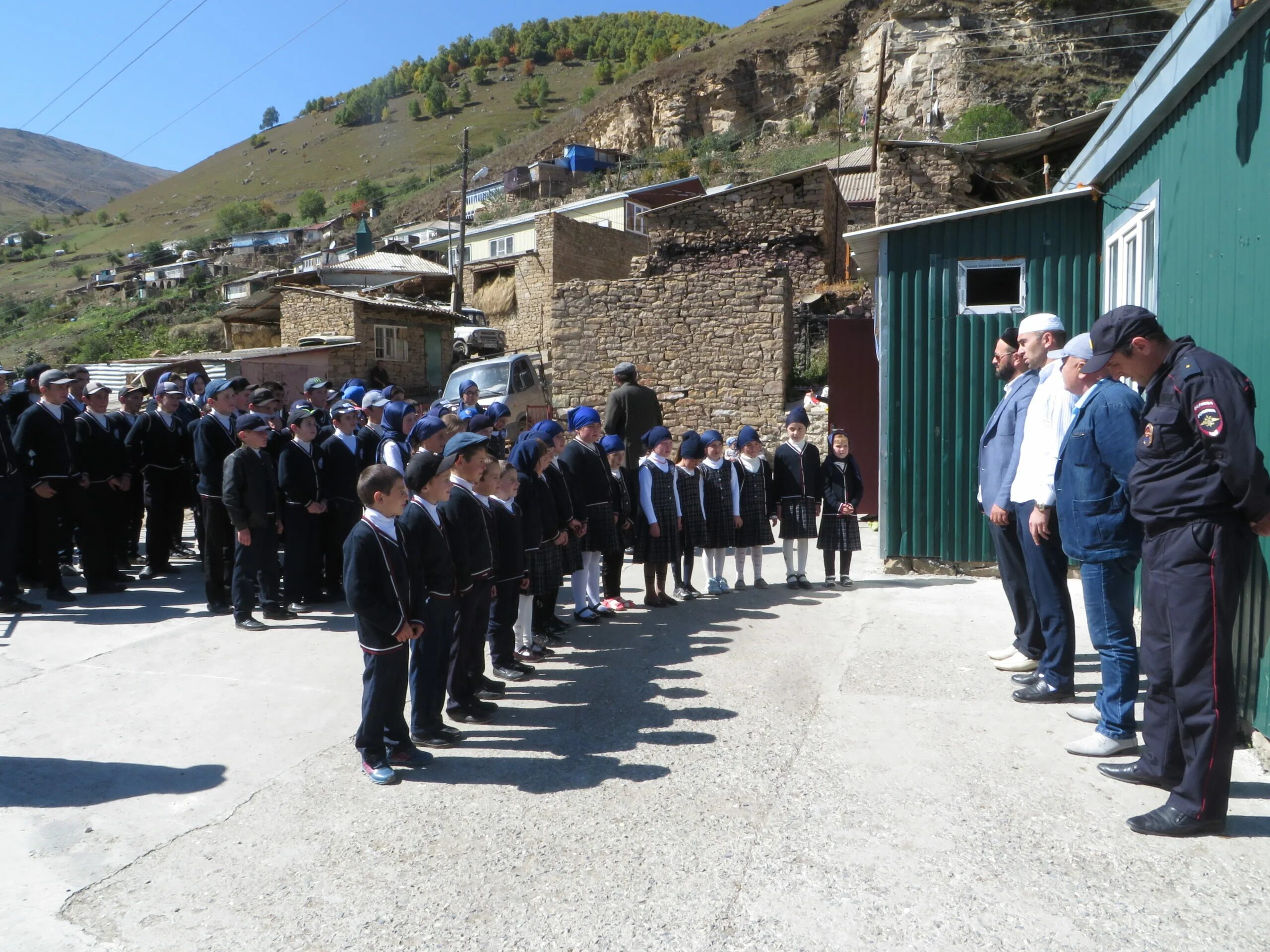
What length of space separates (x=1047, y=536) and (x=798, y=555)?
12.3 feet

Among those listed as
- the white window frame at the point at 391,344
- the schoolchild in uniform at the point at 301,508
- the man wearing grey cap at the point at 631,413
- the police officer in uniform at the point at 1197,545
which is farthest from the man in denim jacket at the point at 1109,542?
the white window frame at the point at 391,344

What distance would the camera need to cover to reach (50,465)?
7602mm

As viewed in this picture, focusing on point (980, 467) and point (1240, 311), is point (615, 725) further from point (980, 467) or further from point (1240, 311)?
point (1240, 311)

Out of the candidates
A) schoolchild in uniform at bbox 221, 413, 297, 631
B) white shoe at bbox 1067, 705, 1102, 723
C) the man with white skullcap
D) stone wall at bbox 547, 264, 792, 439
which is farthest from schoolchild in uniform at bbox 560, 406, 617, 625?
stone wall at bbox 547, 264, 792, 439

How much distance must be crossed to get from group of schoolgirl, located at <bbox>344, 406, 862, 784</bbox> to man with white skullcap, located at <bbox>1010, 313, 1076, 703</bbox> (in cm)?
291

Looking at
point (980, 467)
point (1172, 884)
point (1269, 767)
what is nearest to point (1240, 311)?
point (980, 467)

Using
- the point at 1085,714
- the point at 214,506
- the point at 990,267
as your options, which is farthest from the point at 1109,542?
the point at 214,506

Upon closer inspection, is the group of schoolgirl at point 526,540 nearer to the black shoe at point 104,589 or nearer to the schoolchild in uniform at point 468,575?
the schoolchild in uniform at point 468,575

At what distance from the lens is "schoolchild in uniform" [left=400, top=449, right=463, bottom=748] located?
14.6 feet

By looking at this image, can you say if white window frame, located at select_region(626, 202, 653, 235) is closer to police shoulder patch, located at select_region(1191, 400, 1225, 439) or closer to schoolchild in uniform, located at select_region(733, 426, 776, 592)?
schoolchild in uniform, located at select_region(733, 426, 776, 592)

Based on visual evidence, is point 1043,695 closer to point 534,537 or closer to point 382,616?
point 534,537

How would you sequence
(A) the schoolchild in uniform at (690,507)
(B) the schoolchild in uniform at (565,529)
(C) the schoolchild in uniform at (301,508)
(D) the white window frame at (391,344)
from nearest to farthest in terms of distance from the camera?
(B) the schoolchild in uniform at (565,529), (C) the schoolchild in uniform at (301,508), (A) the schoolchild in uniform at (690,507), (D) the white window frame at (391,344)

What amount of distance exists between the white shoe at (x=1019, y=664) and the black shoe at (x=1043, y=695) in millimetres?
421

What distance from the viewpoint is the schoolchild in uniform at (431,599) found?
4.44 meters
